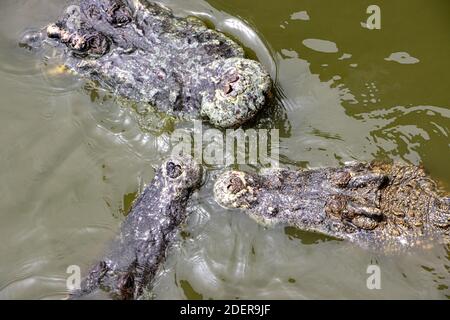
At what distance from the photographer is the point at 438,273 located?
4.39m

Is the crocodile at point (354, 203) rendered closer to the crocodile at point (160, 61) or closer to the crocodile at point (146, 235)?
the crocodile at point (146, 235)

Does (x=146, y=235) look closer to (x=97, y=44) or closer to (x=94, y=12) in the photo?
(x=97, y=44)

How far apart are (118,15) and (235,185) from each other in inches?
89.7

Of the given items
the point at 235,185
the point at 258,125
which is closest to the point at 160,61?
the point at 258,125

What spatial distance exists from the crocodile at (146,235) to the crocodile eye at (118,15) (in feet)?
5.43

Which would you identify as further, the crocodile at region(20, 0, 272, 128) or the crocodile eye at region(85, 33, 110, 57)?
the crocodile eye at region(85, 33, 110, 57)

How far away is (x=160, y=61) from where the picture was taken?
4980 millimetres

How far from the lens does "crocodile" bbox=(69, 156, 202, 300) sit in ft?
13.6

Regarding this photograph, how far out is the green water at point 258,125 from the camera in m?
4.46

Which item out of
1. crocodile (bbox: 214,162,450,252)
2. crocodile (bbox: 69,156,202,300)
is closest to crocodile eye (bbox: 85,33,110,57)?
crocodile (bbox: 69,156,202,300)

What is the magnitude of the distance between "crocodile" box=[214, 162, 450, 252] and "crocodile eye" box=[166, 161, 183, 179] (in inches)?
14.9

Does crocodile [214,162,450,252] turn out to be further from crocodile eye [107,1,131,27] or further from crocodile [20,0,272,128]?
crocodile eye [107,1,131,27]
